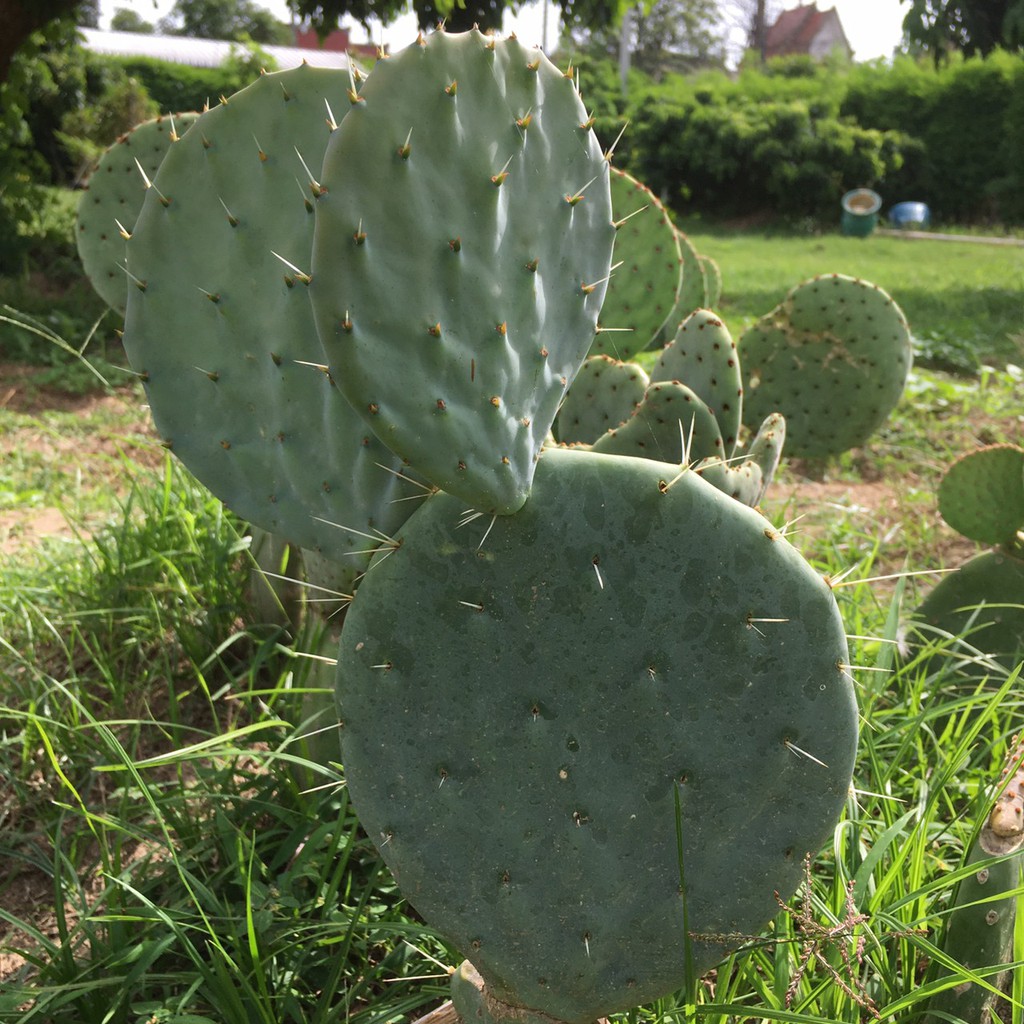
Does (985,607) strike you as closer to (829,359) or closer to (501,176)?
(829,359)

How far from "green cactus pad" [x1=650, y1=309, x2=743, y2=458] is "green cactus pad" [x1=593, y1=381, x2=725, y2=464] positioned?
17 centimetres

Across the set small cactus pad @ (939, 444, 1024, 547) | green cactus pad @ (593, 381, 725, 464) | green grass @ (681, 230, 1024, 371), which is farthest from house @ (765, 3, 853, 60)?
green cactus pad @ (593, 381, 725, 464)

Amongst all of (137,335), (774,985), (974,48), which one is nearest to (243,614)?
(137,335)

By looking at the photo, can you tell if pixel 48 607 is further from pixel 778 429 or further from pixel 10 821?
pixel 778 429

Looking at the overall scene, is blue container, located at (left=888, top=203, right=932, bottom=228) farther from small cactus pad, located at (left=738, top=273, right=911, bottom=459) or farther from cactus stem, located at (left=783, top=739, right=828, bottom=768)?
cactus stem, located at (left=783, top=739, right=828, bottom=768)

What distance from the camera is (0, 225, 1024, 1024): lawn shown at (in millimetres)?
1063

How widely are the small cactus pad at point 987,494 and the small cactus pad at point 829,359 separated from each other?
0.71 meters

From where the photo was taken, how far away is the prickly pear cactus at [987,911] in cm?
97

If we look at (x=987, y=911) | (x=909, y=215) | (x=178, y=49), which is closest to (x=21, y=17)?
(x=987, y=911)

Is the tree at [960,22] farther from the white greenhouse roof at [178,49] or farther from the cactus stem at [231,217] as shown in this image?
the white greenhouse roof at [178,49]

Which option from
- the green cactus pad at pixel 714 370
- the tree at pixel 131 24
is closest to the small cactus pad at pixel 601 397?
the green cactus pad at pixel 714 370

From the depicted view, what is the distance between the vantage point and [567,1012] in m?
0.89

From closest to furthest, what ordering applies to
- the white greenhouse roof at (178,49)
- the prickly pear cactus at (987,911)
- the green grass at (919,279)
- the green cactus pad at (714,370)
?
the prickly pear cactus at (987,911) < the green cactus pad at (714,370) < the green grass at (919,279) < the white greenhouse roof at (178,49)

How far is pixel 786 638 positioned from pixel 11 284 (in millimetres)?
5886
